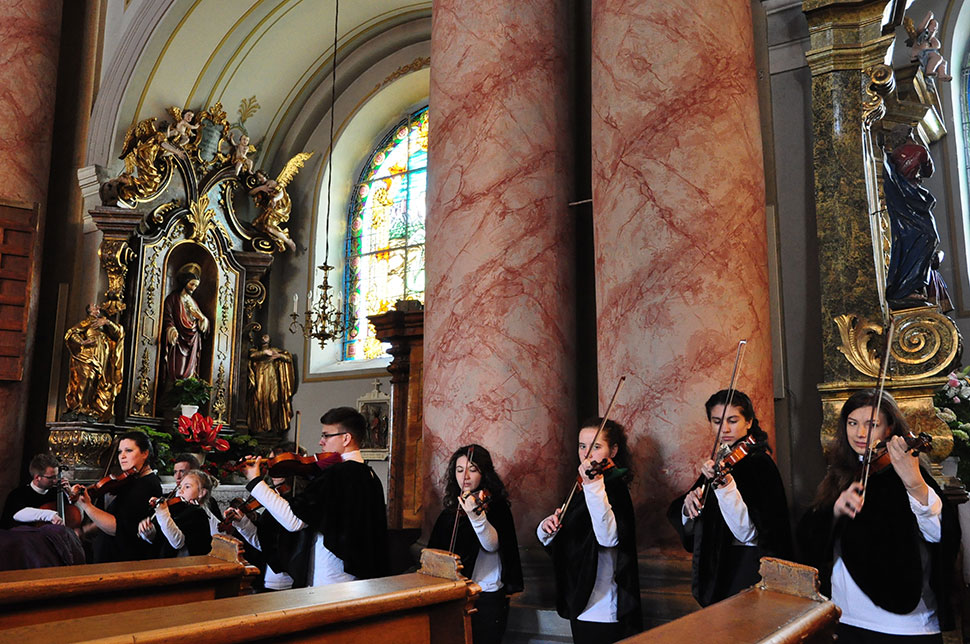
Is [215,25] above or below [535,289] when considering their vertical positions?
above

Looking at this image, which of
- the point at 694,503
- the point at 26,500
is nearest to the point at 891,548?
the point at 694,503

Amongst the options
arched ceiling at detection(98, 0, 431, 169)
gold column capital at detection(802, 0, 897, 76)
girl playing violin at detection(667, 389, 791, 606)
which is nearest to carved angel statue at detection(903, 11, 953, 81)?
gold column capital at detection(802, 0, 897, 76)

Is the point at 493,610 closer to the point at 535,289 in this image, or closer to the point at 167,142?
the point at 535,289

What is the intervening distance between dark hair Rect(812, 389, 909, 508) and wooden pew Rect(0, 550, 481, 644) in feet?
4.36

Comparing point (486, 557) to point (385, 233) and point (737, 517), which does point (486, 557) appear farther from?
point (385, 233)

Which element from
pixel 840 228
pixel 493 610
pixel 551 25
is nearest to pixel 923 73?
pixel 840 228

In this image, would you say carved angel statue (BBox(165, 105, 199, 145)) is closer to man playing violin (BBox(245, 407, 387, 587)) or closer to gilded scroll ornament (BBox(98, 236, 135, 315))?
gilded scroll ornament (BBox(98, 236, 135, 315))

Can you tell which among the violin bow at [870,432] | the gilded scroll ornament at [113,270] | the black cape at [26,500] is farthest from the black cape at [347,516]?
the gilded scroll ornament at [113,270]

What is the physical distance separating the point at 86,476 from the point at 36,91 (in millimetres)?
4145

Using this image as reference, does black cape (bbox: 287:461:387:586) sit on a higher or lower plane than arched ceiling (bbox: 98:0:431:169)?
lower

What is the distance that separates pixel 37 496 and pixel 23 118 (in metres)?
4.62

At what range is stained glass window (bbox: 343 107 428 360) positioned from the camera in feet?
45.4

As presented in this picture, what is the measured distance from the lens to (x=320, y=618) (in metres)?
2.32

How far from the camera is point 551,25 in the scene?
504 centimetres
